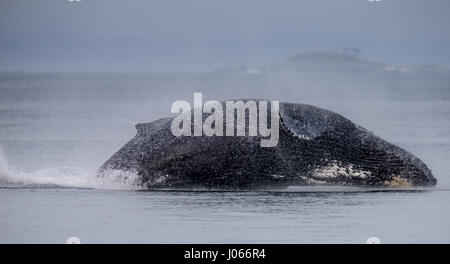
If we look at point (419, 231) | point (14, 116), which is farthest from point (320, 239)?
point (14, 116)

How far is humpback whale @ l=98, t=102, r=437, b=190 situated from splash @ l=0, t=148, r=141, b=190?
0.16 metres

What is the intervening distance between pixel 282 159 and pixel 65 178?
4227 mm

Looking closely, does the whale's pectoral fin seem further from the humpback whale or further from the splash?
the splash

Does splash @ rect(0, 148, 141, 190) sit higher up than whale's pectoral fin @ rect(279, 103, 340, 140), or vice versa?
whale's pectoral fin @ rect(279, 103, 340, 140)

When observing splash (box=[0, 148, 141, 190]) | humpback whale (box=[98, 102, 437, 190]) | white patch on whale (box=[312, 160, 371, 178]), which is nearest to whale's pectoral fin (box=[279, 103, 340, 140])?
humpback whale (box=[98, 102, 437, 190])

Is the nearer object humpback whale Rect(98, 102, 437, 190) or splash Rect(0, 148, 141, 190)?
humpback whale Rect(98, 102, 437, 190)

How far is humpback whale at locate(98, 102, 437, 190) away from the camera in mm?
20031

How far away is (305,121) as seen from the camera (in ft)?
66.7

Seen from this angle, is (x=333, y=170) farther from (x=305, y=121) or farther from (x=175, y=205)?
(x=175, y=205)

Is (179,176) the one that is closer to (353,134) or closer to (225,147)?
(225,147)

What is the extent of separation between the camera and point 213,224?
57.4 feet

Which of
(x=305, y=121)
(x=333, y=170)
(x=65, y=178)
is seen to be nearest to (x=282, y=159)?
(x=305, y=121)

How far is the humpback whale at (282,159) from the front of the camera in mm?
20031

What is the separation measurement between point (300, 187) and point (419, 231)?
3907mm
